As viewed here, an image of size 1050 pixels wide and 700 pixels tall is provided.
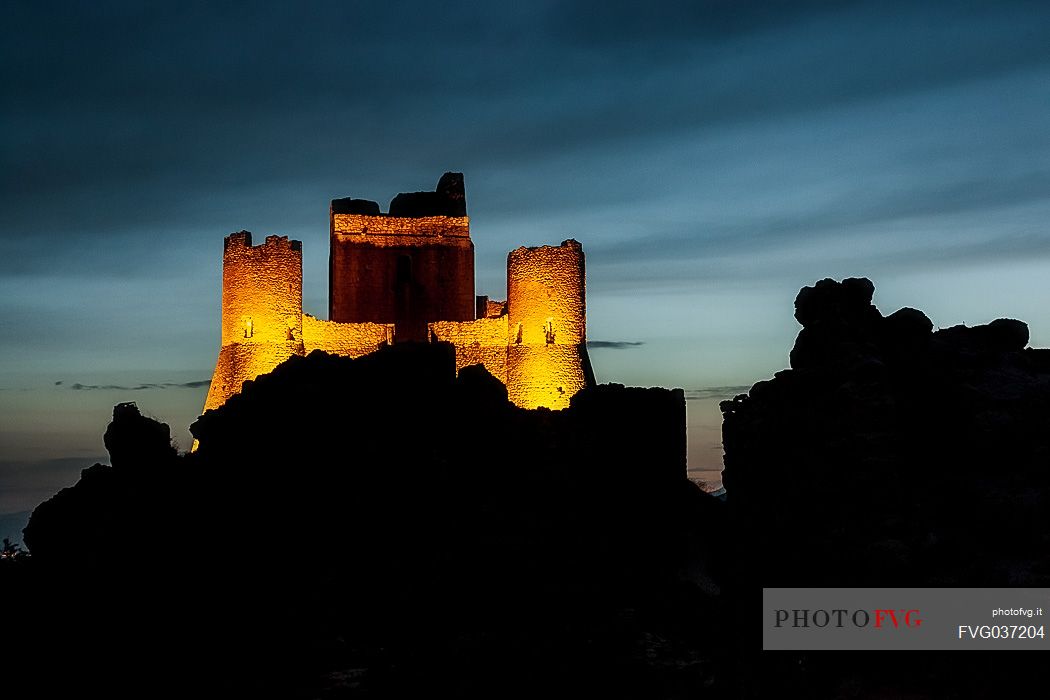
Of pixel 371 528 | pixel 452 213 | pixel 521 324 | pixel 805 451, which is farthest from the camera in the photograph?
pixel 452 213

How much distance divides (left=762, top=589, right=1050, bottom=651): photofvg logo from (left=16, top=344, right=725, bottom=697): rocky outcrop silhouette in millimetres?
7784

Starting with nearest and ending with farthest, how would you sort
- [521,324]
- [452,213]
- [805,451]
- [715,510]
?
[805,451] → [715,510] → [521,324] → [452,213]

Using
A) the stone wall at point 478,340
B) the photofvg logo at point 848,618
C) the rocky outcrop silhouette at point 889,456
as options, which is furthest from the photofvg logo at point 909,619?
the stone wall at point 478,340

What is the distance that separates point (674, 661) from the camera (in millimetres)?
16969

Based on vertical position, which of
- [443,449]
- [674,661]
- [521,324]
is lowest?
[674,661]

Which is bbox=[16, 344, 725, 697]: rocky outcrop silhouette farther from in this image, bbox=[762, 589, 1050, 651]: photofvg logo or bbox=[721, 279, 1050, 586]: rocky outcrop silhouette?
bbox=[762, 589, 1050, 651]: photofvg logo

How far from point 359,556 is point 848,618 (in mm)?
14479

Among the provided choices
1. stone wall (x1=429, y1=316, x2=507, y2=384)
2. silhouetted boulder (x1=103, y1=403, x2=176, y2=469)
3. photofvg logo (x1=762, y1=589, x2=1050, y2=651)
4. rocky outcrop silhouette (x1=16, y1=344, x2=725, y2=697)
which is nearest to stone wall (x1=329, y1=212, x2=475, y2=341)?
stone wall (x1=429, y1=316, x2=507, y2=384)

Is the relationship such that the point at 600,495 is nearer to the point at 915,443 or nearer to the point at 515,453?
the point at 515,453

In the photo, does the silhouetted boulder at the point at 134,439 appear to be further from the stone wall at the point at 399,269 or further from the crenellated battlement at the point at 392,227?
the crenellated battlement at the point at 392,227

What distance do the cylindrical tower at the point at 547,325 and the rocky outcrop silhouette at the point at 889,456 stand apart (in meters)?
29.5

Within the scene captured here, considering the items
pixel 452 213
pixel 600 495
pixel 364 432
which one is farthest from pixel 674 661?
pixel 452 213

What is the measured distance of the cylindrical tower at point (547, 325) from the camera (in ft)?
127

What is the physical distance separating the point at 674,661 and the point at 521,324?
77.0 ft
